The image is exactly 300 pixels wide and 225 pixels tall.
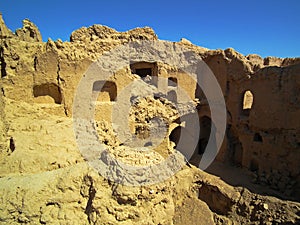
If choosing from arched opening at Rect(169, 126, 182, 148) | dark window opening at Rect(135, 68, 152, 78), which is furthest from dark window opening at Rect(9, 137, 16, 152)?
dark window opening at Rect(135, 68, 152, 78)

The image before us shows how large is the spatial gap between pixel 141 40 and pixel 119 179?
38.4ft

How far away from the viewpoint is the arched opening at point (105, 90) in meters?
11.9

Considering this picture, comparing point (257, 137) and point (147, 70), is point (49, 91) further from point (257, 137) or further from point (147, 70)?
point (257, 137)

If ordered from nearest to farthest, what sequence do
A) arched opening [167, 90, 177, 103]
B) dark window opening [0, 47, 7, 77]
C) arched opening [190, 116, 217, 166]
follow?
dark window opening [0, 47, 7, 77], arched opening [190, 116, 217, 166], arched opening [167, 90, 177, 103]

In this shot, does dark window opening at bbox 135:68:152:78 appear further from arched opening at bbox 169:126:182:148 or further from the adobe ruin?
arched opening at bbox 169:126:182:148

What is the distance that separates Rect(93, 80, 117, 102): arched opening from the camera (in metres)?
11.9

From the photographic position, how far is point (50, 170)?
21.7 ft

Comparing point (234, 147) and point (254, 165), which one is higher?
point (234, 147)

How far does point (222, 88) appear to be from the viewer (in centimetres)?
1446

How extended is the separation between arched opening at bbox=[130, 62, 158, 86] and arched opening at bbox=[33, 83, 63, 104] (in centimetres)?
588

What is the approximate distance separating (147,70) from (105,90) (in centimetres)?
547

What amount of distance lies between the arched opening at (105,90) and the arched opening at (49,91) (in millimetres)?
1854

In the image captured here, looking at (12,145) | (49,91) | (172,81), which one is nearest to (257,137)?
(172,81)

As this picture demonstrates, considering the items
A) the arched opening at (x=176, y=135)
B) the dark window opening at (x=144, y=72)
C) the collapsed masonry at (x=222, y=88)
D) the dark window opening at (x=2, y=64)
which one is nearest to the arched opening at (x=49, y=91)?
the collapsed masonry at (x=222, y=88)
